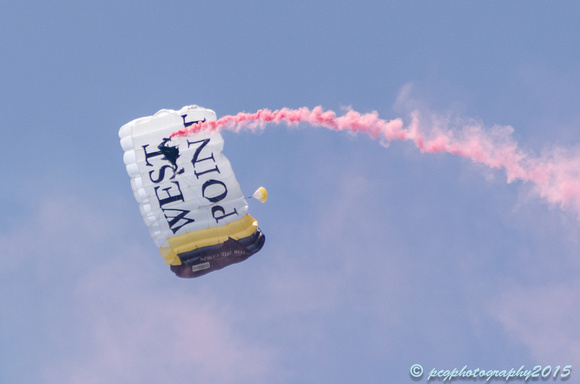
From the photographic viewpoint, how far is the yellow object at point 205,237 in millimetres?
58875

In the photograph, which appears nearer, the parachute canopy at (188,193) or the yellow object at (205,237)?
the parachute canopy at (188,193)

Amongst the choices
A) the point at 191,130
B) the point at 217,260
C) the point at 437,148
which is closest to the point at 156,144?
the point at 191,130

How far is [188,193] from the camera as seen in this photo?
5794 cm

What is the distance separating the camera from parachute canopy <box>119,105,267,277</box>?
2265 inches

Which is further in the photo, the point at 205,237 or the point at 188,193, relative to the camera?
the point at 205,237

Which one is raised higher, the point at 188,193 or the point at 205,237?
→ the point at 188,193

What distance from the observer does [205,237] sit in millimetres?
59000

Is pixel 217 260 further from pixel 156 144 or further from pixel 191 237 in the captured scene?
pixel 156 144

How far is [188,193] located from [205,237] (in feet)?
7.00

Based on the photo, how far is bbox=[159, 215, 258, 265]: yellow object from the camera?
193ft

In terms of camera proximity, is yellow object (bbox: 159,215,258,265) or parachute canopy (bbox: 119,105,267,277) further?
yellow object (bbox: 159,215,258,265)

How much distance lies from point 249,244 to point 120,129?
682cm

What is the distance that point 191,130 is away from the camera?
57.4m

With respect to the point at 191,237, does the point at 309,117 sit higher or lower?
higher
